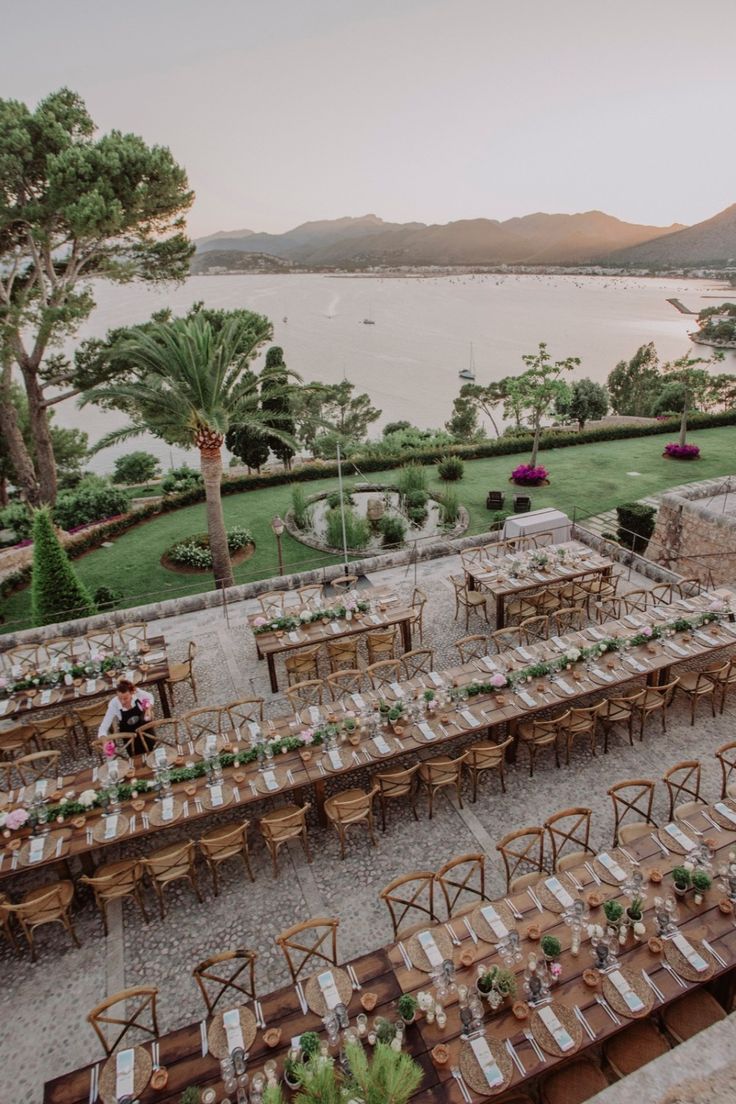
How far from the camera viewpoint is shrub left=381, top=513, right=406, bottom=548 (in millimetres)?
19580

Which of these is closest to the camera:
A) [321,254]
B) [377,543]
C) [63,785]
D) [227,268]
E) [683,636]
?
[63,785]

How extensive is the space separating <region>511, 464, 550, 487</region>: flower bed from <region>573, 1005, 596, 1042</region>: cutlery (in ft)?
73.8

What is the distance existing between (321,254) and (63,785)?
217 meters

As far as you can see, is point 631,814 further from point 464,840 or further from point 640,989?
point 640,989

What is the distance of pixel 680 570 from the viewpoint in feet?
51.1

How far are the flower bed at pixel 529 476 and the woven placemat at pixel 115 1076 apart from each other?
77.3 feet

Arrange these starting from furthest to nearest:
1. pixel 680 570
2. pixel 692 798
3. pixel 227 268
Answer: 1. pixel 227 268
2. pixel 680 570
3. pixel 692 798

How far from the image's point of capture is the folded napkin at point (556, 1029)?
13.9ft

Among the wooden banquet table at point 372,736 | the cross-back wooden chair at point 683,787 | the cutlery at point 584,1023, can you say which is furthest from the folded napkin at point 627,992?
the wooden banquet table at point 372,736

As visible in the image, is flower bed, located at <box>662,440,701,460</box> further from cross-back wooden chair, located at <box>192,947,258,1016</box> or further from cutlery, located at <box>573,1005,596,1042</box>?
cross-back wooden chair, located at <box>192,947,258,1016</box>

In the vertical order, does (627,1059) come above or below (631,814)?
above

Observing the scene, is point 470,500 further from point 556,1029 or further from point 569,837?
point 556,1029

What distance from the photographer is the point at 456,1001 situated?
4551 millimetres

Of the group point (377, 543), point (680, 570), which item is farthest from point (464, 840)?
point (377, 543)
